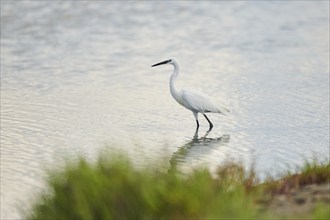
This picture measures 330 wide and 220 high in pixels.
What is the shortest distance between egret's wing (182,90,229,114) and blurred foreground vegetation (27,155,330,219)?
701 cm

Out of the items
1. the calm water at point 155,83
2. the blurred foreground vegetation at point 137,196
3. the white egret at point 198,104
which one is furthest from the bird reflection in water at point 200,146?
the blurred foreground vegetation at point 137,196

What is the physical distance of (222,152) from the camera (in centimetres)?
1230

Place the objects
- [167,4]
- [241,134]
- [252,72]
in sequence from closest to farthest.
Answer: [241,134] → [252,72] → [167,4]

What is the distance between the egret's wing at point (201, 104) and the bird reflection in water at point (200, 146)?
0.60 m

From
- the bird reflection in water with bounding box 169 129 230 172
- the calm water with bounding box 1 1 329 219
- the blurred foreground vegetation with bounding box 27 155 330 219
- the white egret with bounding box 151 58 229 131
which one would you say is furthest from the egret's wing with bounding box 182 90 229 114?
the blurred foreground vegetation with bounding box 27 155 330 219

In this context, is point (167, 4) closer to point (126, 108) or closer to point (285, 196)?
point (126, 108)

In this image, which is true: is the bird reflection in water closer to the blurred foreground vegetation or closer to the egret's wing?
the egret's wing

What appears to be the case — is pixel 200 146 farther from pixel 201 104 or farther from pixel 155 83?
pixel 155 83

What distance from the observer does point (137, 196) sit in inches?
258

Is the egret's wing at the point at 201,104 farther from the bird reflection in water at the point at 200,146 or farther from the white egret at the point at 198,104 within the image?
the bird reflection in water at the point at 200,146

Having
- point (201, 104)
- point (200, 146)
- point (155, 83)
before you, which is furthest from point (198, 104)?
point (155, 83)

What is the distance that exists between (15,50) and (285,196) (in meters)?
12.8

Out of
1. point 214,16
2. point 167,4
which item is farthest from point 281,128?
point 167,4

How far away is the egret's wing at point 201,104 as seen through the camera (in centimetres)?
1422
